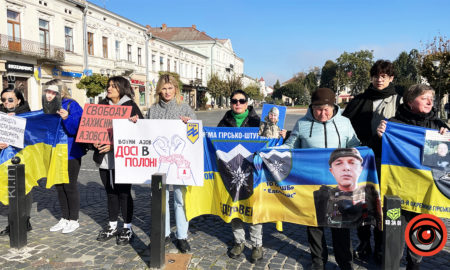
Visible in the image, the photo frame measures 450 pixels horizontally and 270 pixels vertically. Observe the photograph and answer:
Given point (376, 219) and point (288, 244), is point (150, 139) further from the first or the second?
point (376, 219)

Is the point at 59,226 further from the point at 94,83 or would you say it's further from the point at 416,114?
the point at 94,83

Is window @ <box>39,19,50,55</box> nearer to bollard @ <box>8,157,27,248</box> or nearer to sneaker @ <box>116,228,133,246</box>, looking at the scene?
bollard @ <box>8,157,27,248</box>

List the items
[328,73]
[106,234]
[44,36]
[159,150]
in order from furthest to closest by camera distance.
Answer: [328,73] < [44,36] < [106,234] < [159,150]

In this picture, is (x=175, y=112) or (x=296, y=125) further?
(x=175, y=112)

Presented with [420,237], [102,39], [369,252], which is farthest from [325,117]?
[102,39]

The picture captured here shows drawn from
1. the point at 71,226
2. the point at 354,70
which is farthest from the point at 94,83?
the point at 354,70

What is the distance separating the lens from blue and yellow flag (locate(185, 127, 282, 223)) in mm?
3707

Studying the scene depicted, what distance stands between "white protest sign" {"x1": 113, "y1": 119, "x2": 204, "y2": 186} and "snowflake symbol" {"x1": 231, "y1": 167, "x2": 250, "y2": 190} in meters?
0.38

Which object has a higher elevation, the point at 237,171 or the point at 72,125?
the point at 72,125

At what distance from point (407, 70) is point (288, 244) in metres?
74.8

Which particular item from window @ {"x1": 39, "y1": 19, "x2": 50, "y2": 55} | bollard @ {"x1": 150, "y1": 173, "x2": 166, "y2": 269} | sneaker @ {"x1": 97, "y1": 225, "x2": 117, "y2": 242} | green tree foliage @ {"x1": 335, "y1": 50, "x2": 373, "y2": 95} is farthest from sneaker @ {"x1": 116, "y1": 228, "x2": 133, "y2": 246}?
green tree foliage @ {"x1": 335, "y1": 50, "x2": 373, "y2": 95}

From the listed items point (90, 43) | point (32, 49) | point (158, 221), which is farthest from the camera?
point (90, 43)

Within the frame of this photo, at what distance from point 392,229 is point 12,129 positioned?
4627mm

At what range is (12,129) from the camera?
4336 millimetres
